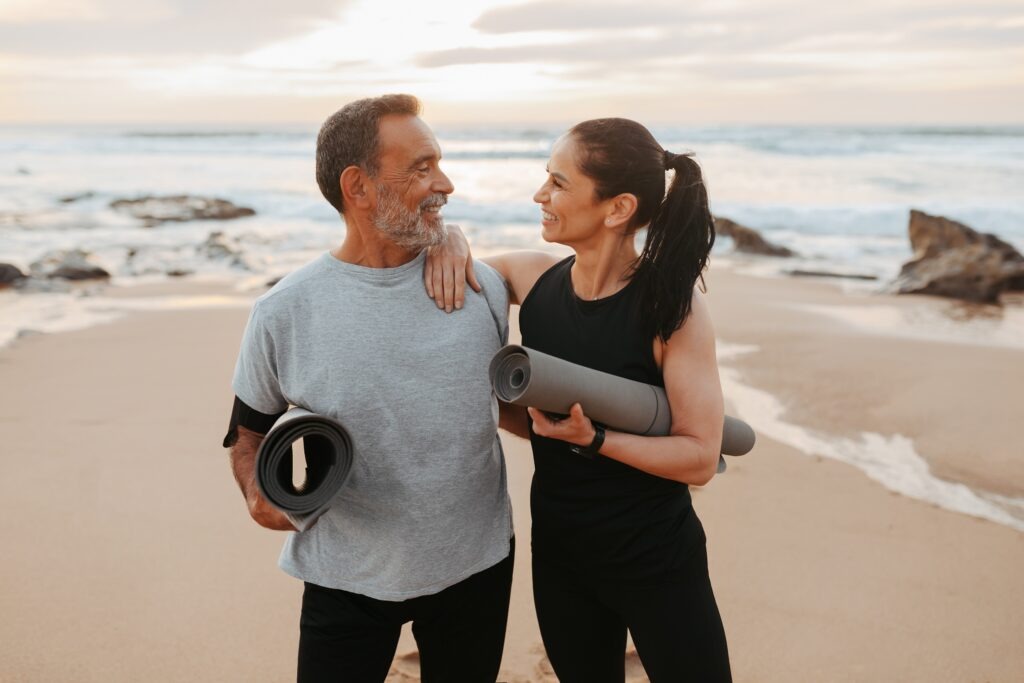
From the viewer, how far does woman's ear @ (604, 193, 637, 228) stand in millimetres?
2322

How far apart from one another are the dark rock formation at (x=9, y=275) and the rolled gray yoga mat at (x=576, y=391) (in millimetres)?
10694

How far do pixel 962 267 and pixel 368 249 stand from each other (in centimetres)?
1008

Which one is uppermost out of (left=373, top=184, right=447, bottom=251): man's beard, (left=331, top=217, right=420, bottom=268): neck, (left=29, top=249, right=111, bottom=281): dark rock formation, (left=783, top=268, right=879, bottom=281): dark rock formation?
(left=373, top=184, right=447, bottom=251): man's beard

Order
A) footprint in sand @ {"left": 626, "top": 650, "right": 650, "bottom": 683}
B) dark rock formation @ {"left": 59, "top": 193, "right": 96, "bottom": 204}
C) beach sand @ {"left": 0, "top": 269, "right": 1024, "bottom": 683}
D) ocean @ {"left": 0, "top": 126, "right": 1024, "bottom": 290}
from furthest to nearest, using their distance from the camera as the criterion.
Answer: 1. dark rock formation @ {"left": 59, "top": 193, "right": 96, "bottom": 204}
2. ocean @ {"left": 0, "top": 126, "right": 1024, "bottom": 290}
3. beach sand @ {"left": 0, "top": 269, "right": 1024, "bottom": 683}
4. footprint in sand @ {"left": 626, "top": 650, "right": 650, "bottom": 683}

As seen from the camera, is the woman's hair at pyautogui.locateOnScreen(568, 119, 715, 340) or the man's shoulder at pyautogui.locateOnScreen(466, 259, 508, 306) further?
the man's shoulder at pyautogui.locateOnScreen(466, 259, 508, 306)

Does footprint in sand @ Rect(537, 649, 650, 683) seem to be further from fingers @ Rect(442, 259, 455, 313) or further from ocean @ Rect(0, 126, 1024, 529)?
ocean @ Rect(0, 126, 1024, 529)

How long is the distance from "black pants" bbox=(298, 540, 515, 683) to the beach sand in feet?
3.63

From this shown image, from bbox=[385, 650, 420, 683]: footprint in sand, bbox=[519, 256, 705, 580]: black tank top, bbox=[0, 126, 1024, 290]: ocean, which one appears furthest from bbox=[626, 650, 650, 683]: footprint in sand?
bbox=[0, 126, 1024, 290]: ocean

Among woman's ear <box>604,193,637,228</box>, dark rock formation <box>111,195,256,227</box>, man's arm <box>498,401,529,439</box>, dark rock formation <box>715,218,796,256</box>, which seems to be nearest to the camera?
woman's ear <box>604,193,637,228</box>

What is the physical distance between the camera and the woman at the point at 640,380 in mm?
2238

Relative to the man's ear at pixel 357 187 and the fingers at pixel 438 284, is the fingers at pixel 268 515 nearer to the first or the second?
the fingers at pixel 438 284

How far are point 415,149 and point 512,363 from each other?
737mm

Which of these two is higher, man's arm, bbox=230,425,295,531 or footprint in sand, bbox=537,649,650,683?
man's arm, bbox=230,425,295,531

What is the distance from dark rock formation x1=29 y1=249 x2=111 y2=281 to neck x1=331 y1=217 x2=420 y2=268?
10.2 metres
